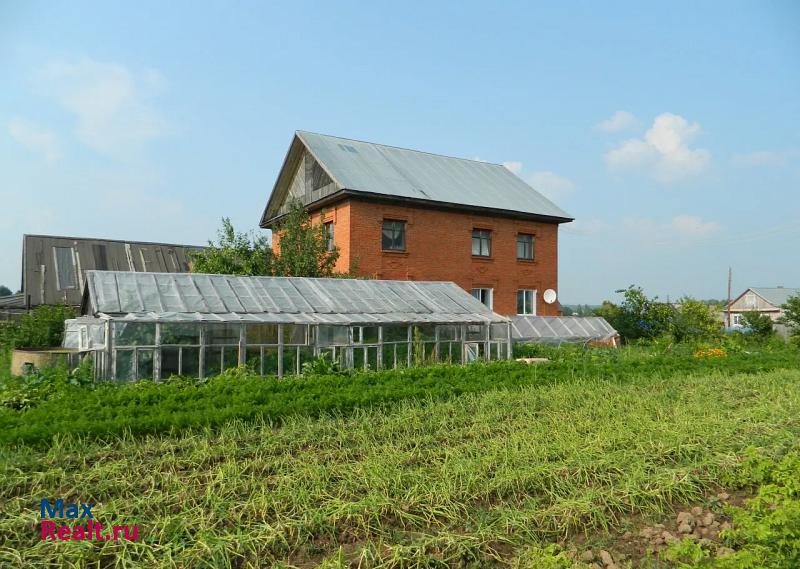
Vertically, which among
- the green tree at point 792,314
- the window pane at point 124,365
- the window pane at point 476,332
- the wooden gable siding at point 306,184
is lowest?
the window pane at point 124,365

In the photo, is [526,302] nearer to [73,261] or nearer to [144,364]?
[144,364]

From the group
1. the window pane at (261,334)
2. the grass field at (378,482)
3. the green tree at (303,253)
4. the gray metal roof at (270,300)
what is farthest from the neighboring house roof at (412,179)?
the grass field at (378,482)

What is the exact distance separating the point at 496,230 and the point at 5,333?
770 inches

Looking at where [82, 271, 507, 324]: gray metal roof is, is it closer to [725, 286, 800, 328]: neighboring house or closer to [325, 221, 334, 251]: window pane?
[325, 221, 334, 251]: window pane

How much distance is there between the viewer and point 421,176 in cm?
2630

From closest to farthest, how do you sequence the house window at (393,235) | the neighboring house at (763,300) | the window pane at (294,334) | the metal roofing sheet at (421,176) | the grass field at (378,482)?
the grass field at (378,482) → the window pane at (294,334) → the house window at (393,235) → the metal roofing sheet at (421,176) → the neighboring house at (763,300)

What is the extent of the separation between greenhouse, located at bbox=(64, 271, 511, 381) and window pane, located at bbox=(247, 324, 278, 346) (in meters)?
0.02

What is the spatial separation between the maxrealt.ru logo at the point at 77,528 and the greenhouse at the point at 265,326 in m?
7.99

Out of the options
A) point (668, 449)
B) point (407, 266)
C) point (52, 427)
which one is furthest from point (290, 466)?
point (407, 266)

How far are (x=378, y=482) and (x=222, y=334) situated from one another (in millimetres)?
9606

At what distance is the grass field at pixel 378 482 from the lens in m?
4.26

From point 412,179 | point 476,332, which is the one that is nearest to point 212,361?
point 476,332

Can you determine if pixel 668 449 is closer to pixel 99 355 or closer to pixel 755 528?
pixel 755 528

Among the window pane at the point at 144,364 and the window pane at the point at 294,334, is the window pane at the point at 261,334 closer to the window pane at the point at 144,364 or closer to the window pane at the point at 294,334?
the window pane at the point at 294,334
